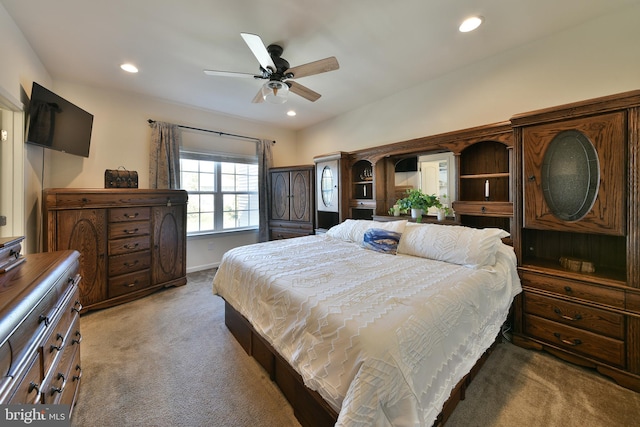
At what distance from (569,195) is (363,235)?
182cm

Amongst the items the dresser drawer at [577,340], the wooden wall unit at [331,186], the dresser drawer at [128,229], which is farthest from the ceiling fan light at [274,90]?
the dresser drawer at [577,340]

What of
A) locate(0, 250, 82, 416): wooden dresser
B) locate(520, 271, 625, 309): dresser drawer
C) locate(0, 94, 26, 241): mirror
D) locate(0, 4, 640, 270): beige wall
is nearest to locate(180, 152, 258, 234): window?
locate(0, 4, 640, 270): beige wall

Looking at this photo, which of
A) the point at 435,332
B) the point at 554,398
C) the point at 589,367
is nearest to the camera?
the point at 435,332

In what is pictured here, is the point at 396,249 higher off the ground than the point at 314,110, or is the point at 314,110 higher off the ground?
the point at 314,110

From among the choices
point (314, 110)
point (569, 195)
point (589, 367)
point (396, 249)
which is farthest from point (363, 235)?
point (314, 110)

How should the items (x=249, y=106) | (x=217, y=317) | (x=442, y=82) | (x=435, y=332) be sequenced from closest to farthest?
1. (x=435, y=332)
2. (x=217, y=317)
3. (x=442, y=82)
4. (x=249, y=106)

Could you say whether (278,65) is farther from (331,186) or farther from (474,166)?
(474,166)

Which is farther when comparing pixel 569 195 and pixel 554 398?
pixel 569 195

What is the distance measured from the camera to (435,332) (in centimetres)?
122

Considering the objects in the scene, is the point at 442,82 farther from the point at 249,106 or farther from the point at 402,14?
the point at 249,106

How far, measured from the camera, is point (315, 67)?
7.14 feet

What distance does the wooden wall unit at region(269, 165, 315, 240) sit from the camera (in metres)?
4.41

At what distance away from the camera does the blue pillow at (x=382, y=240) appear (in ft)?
8.30

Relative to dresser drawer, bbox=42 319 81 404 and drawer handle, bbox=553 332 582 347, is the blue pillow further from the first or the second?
dresser drawer, bbox=42 319 81 404
